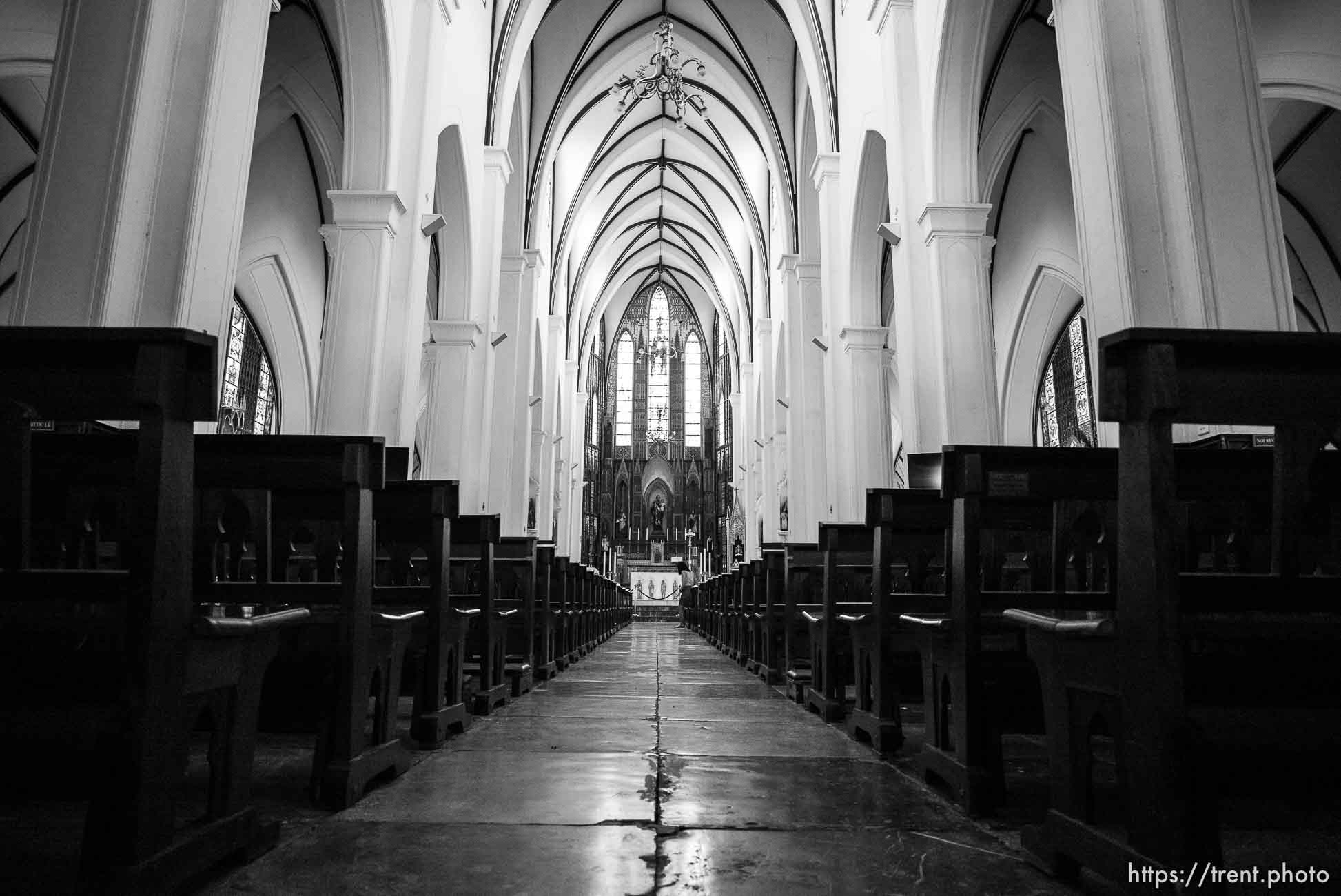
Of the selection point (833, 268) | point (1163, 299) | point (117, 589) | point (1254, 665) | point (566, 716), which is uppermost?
point (833, 268)

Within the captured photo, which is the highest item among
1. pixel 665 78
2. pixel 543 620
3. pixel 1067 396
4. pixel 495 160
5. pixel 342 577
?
pixel 665 78

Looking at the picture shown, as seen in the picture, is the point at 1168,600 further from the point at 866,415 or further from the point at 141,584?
the point at 866,415

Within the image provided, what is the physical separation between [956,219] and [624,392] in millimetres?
26860

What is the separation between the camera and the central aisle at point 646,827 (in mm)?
1698

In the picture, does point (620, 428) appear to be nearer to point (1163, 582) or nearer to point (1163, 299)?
point (1163, 299)

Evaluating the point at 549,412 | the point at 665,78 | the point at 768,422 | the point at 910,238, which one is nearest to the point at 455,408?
the point at 910,238

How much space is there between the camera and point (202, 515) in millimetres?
2455

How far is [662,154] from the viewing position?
2045 cm

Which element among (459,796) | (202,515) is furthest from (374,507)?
(459,796)

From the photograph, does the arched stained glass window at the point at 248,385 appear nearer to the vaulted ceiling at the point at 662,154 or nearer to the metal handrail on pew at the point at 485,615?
the vaulted ceiling at the point at 662,154

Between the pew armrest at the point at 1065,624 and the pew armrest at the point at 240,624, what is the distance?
162 centimetres

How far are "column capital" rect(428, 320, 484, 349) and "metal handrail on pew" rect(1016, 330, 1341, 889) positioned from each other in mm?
8760

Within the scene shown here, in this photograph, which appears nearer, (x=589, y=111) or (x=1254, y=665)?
(x=1254, y=665)

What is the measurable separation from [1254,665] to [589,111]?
1633 cm
